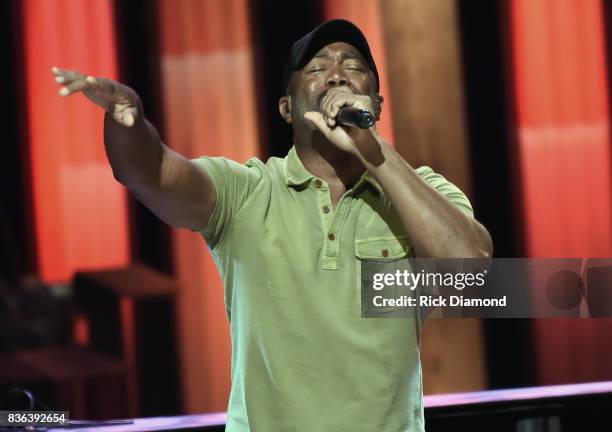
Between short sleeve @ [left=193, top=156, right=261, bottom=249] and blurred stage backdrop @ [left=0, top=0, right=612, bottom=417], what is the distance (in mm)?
1718

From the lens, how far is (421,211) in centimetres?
136

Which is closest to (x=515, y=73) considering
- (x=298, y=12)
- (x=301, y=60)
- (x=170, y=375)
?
(x=298, y=12)

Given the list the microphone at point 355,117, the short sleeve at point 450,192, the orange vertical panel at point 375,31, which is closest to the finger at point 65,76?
the microphone at point 355,117

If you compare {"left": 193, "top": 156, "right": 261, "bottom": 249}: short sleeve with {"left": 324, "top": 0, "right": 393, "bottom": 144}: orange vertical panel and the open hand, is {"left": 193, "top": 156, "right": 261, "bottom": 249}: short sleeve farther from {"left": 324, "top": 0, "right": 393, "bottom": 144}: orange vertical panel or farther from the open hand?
{"left": 324, "top": 0, "right": 393, "bottom": 144}: orange vertical panel

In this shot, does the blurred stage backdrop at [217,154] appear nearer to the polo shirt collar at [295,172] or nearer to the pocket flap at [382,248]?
the polo shirt collar at [295,172]

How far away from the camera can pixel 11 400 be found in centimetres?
198

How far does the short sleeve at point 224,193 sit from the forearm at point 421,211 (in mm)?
209

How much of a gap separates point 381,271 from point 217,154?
1886 mm

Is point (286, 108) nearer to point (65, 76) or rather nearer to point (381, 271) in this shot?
point (381, 271)

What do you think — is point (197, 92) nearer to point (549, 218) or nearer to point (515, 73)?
point (515, 73)

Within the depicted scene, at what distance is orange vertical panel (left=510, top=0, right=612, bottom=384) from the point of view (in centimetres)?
348

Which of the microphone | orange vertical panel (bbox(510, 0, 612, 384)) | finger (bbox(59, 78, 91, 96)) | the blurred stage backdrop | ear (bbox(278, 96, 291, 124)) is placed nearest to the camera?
finger (bbox(59, 78, 91, 96))

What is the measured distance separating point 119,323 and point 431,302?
194 cm

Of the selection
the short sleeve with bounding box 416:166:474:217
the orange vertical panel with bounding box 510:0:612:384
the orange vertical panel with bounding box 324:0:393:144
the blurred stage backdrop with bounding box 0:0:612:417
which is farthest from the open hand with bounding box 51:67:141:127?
the orange vertical panel with bounding box 510:0:612:384
